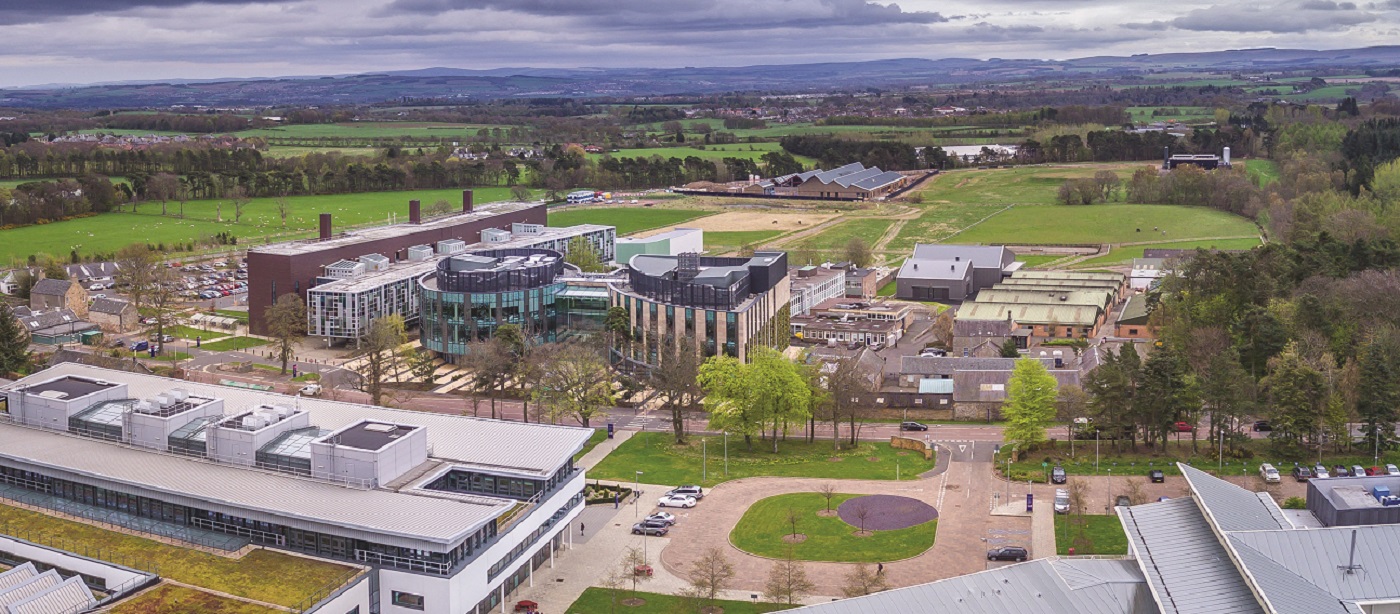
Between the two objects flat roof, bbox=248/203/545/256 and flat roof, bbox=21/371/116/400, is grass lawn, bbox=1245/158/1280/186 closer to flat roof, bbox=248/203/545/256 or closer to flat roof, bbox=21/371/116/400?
flat roof, bbox=248/203/545/256

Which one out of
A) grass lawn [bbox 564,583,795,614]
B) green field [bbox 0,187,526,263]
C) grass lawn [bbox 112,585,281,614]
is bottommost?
grass lawn [bbox 564,583,795,614]

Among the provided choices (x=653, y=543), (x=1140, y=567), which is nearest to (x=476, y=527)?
(x=653, y=543)

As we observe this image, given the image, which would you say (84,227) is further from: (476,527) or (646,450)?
(476,527)

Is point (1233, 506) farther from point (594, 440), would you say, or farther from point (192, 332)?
→ point (192, 332)

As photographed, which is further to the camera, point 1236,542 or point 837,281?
point 837,281

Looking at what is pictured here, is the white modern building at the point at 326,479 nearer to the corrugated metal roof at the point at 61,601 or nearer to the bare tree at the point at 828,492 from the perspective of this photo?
the corrugated metal roof at the point at 61,601

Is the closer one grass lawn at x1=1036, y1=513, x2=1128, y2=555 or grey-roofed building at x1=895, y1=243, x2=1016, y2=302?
grass lawn at x1=1036, y1=513, x2=1128, y2=555

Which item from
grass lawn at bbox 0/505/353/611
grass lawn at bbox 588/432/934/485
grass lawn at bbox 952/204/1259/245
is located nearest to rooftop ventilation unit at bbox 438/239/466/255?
grass lawn at bbox 588/432/934/485
